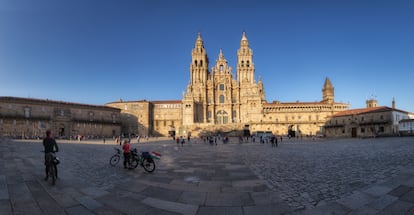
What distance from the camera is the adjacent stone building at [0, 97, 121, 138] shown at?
40.6 metres

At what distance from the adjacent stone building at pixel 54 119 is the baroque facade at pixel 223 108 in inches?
328

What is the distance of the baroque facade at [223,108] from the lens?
59.8 m

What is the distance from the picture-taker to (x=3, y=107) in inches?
1592

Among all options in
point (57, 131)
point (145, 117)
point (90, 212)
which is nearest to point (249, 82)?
point (145, 117)

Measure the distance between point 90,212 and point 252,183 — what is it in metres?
4.44

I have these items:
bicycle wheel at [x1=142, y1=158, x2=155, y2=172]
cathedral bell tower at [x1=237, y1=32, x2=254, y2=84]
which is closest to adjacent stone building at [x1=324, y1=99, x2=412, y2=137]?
cathedral bell tower at [x1=237, y1=32, x2=254, y2=84]

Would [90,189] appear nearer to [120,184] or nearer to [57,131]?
[120,184]

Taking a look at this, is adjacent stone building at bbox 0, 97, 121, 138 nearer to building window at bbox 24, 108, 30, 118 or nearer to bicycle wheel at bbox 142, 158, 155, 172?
building window at bbox 24, 108, 30, 118

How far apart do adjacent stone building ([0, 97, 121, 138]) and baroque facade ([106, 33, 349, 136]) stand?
8328 mm

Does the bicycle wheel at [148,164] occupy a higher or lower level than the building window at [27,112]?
lower

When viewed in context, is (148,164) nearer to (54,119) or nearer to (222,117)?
(54,119)

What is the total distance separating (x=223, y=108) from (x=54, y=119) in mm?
45740

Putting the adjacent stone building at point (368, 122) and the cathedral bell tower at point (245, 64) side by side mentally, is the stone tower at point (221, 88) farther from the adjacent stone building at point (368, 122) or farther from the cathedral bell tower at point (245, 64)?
the adjacent stone building at point (368, 122)

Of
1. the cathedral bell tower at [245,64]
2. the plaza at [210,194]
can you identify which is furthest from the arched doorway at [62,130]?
the cathedral bell tower at [245,64]
